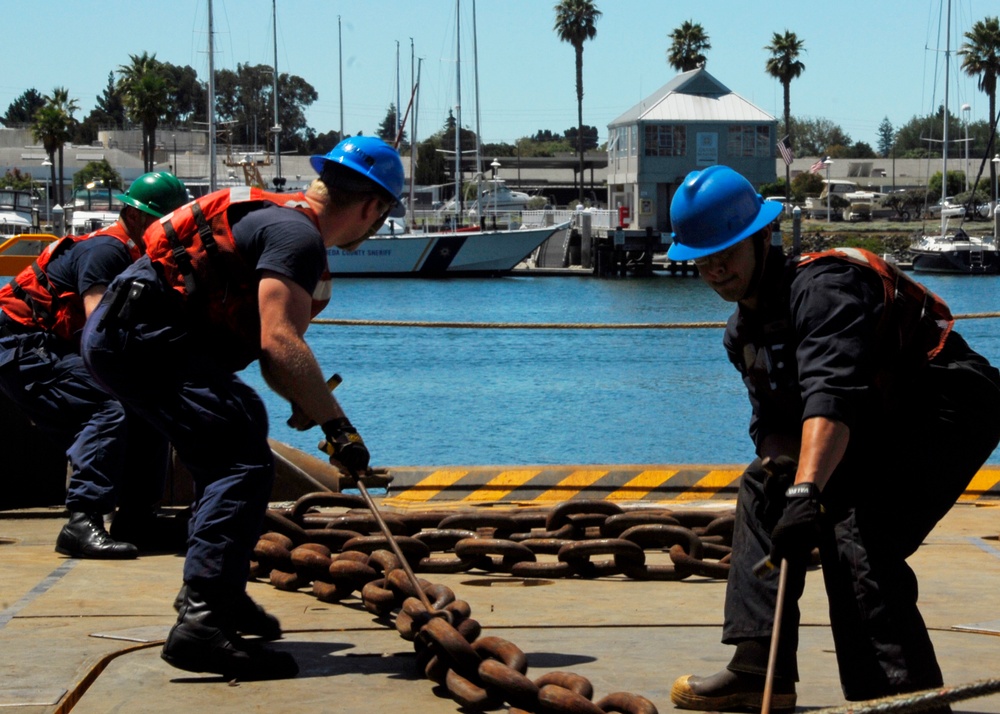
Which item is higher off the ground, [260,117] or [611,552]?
[260,117]

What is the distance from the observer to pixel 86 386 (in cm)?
593

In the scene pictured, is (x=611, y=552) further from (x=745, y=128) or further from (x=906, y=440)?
(x=745, y=128)

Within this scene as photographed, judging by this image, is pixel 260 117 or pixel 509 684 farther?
pixel 260 117

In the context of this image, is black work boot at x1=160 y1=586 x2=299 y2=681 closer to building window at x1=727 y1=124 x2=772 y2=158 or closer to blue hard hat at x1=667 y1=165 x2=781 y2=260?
blue hard hat at x1=667 y1=165 x2=781 y2=260

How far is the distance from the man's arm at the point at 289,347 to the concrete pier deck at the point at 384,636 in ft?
2.59

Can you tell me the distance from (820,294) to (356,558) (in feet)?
7.29

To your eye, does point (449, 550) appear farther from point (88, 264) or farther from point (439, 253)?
point (439, 253)

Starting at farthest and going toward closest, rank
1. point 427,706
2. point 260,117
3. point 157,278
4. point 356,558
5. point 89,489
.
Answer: point 260,117 < point 89,489 < point 356,558 < point 157,278 < point 427,706

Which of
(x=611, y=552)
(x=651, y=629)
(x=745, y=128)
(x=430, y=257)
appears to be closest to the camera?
(x=651, y=629)

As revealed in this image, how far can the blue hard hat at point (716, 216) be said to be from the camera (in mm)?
3451

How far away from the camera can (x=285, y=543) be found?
5.14 metres

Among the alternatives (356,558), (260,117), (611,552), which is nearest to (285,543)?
(356,558)

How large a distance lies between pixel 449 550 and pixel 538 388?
61.7 feet

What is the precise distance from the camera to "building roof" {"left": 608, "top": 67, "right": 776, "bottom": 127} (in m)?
70.8
